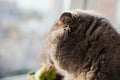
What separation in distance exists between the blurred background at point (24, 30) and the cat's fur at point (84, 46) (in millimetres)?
505

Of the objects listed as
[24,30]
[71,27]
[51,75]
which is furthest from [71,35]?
[24,30]

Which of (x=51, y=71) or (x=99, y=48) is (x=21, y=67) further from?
→ (x=99, y=48)

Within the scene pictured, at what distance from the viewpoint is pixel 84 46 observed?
733 mm

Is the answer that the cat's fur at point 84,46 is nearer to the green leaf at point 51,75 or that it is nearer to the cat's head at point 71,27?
the cat's head at point 71,27

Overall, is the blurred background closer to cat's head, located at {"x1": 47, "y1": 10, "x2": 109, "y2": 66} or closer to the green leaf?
the green leaf

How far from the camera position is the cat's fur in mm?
720

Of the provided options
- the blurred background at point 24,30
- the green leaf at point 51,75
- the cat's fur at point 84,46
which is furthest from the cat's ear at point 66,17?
the blurred background at point 24,30

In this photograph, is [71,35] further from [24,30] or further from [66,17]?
[24,30]

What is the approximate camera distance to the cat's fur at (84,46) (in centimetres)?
72

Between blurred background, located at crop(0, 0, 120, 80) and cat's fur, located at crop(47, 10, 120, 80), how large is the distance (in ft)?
1.66

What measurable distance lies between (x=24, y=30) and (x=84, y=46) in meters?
0.60

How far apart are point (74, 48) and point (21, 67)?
632mm

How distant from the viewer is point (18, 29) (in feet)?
4.08

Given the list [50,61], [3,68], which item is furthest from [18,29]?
[50,61]
